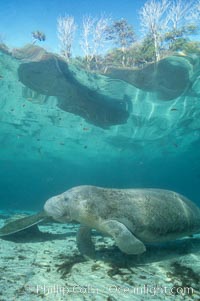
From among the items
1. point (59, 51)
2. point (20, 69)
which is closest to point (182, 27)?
point (59, 51)

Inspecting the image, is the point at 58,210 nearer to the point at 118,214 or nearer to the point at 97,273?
the point at 118,214

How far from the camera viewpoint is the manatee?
15.0ft

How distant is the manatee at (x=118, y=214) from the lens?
15.0 ft

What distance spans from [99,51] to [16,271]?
42.3 ft

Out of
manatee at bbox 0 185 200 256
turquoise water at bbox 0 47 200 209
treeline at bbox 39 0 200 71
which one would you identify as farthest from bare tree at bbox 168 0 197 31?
manatee at bbox 0 185 200 256

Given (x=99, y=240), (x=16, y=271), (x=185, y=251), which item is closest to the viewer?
(x=16, y=271)

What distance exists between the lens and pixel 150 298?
3.07 meters

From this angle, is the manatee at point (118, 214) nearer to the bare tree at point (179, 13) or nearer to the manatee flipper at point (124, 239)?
the manatee flipper at point (124, 239)

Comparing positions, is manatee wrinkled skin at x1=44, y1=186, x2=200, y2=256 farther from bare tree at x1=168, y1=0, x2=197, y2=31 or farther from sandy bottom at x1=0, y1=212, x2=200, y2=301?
bare tree at x1=168, y1=0, x2=197, y2=31

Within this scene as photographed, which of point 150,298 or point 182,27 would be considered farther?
point 182,27

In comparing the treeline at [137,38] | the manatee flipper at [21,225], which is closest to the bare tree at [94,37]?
the treeline at [137,38]

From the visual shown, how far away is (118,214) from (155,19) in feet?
39.7

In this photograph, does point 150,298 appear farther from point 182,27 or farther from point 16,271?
point 182,27

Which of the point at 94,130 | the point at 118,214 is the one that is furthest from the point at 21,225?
the point at 94,130
